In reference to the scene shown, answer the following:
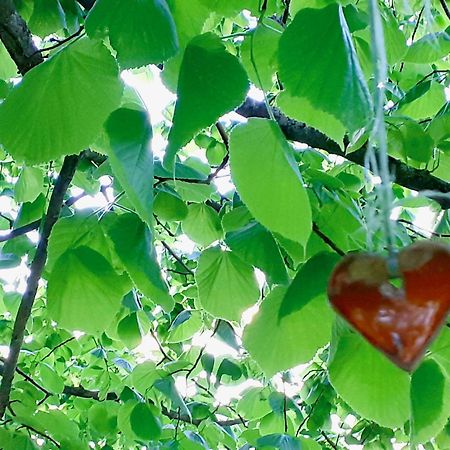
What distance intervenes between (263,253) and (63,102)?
19cm

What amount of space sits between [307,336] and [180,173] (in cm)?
23

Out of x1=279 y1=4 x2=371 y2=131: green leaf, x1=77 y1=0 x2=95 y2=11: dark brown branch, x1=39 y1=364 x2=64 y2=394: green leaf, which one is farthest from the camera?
x1=39 y1=364 x2=64 y2=394: green leaf

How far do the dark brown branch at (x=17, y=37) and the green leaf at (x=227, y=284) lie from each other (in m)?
0.23

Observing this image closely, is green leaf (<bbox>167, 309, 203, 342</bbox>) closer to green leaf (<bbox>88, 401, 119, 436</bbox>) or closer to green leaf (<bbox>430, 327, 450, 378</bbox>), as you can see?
green leaf (<bbox>88, 401, 119, 436</bbox>)

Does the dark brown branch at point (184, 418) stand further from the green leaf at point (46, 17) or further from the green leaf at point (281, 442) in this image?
the green leaf at point (46, 17)

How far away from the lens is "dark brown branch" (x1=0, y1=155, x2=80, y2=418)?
30.1 inches

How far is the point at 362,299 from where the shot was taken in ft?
0.71

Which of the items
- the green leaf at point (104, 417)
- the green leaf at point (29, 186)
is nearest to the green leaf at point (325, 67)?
the green leaf at point (29, 186)

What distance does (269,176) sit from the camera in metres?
0.40

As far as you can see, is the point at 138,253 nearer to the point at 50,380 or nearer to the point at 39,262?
the point at 39,262

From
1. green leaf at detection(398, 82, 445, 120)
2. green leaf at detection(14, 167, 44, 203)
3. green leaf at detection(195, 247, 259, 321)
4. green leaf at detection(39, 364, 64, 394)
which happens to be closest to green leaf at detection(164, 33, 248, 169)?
green leaf at detection(195, 247, 259, 321)

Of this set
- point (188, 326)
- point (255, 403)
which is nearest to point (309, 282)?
point (188, 326)

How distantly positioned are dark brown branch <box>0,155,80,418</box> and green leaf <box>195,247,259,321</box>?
0.21 m

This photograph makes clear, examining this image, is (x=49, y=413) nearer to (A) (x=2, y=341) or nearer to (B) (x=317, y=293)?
(B) (x=317, y=293)
